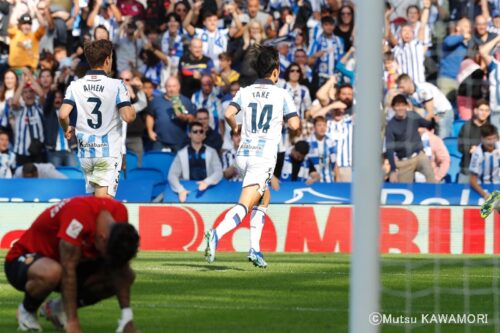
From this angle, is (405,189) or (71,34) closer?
(405,189)

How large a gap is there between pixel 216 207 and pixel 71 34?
5.50 meters

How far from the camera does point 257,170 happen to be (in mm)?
12891

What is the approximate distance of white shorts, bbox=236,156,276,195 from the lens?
42.2ft

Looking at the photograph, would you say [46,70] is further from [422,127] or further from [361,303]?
[361,303]

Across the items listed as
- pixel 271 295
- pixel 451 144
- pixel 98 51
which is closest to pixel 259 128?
pixel 98 51

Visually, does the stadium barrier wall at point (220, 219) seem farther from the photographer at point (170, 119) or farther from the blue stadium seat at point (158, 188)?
the photographer at point (170, 119)

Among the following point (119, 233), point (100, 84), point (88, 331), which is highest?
point (100, 84)

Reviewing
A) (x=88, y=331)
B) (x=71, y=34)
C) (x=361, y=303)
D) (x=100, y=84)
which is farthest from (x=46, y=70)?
(x=361, y=303)

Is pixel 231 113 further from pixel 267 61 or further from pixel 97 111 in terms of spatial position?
pixel 97 111

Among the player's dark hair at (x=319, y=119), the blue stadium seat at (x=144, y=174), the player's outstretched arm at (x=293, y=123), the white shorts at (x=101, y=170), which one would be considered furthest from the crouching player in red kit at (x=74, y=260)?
the player's dark hair at (x=319, y=119)

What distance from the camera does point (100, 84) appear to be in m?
12.6

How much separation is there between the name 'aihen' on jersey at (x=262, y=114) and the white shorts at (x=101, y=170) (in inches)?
52.5

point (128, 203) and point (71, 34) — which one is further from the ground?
point (71, 34)

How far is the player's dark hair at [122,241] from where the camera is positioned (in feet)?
23.4
